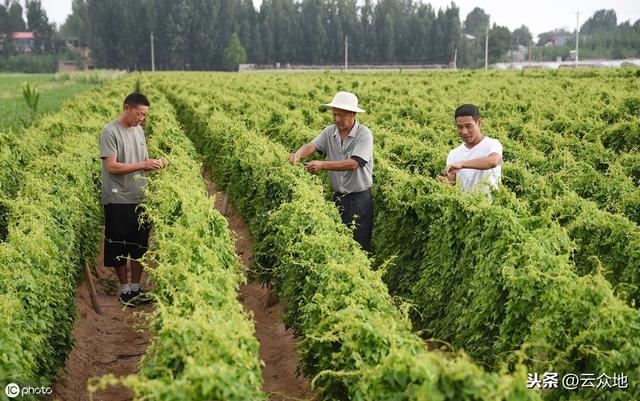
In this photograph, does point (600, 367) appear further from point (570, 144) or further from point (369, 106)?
point (369, 106)

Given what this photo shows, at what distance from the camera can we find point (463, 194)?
6.98 m

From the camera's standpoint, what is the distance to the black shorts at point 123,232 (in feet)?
27.7

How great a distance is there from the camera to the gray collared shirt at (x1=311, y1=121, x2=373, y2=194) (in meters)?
7.81

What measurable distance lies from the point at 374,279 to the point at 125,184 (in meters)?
4.01

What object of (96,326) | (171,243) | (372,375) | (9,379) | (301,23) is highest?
(301,23)

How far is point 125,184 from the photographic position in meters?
8.41

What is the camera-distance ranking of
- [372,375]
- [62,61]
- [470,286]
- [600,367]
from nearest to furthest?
[372,375] < [600,367] < [470,286] < [62,61]

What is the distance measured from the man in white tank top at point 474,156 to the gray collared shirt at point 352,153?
958 mm

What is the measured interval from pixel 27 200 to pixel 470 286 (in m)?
5.03

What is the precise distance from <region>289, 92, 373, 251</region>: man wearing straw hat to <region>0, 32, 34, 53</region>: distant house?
141368mm

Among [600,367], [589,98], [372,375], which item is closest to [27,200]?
[372,375]

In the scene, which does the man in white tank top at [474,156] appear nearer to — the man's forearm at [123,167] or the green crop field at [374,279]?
the green crop field at [374,279]

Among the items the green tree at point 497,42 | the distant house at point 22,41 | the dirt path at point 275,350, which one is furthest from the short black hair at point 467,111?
the distant house at point 22,41

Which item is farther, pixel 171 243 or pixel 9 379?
pixel 171 243
